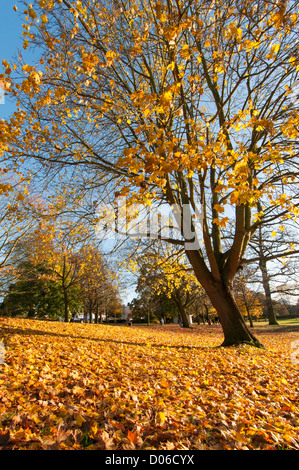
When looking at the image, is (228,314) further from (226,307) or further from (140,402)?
(140,402)

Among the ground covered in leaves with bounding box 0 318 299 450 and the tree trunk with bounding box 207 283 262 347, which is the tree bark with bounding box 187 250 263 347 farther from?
the ground covered in leaves with bounding box 0 318 299 450

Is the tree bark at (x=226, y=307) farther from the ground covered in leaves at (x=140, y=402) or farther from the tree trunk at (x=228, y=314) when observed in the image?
the ground covered in leaves at (x=140, y=402)

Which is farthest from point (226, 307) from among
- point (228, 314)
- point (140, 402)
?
point (140, 402)

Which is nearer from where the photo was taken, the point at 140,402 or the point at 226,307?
the point at 140,402

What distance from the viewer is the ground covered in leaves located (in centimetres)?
214

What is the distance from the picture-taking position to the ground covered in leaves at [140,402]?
2141 millimetres

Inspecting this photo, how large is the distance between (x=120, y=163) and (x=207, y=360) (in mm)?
4517

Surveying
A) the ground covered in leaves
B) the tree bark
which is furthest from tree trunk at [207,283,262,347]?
the ground covered in leaves

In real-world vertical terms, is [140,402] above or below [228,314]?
below

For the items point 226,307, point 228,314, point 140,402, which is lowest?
point 140,402

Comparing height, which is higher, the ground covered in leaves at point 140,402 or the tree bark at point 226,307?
the tree bark at point 226,307

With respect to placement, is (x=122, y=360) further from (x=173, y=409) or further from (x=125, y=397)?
(x=173, y=409)

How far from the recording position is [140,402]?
2.85 meters

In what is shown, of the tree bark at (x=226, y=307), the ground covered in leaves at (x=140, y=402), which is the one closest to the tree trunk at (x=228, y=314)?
the tree bark at (x=226, y=307)
